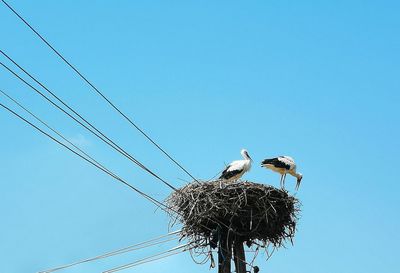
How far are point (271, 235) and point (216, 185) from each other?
110 cm

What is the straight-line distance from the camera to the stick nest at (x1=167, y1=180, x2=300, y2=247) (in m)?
12.2

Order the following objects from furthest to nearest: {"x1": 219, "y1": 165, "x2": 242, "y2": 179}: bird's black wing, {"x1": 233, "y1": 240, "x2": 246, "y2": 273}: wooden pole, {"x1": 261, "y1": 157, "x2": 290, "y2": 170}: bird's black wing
A: {"x1": 261, "y1": 157, "x2": 290, "y2": 170}: bird's black wing
{"x1": 219, "y1": 165, "x2": 242, "y2": 179}: bird's black wing
{"x1": 233, "y1": 240, "x2": 246, "y2": 273}: wooden pole

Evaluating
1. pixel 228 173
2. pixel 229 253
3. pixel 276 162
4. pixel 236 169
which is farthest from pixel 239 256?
pixel 276 162

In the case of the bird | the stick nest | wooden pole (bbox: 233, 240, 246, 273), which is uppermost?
the bird

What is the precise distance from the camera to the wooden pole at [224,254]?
1138 centimetres

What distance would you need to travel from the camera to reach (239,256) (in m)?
11.6

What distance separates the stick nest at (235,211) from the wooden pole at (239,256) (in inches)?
4.9

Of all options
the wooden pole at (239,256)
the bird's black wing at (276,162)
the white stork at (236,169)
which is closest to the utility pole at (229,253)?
the wooden pole at (239,256)

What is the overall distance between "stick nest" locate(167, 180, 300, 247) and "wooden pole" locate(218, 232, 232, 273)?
97 millimetres

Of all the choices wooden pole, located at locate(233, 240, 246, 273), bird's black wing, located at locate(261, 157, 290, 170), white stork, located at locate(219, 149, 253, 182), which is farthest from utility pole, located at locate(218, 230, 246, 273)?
bird's black wing, located at locate(261, 157, 290, 170)

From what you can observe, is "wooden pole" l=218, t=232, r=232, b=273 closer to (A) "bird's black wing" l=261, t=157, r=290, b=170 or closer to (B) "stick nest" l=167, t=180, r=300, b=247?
(B) "stick nest" l=167, t=180, r=300, b=247

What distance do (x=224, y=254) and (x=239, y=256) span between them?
222 millimetres

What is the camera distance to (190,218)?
12.4 meters

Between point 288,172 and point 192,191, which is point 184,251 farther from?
point 288,172
